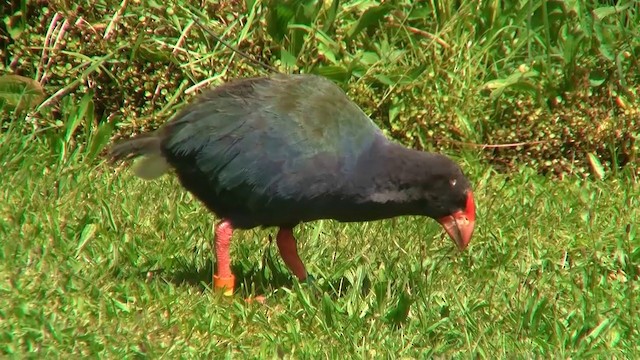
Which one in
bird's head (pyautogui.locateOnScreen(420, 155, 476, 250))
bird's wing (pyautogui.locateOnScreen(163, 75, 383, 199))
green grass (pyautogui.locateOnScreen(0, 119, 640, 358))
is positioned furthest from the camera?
bird's head (pyautogui.locateOnScreen(420, 155, 476, 250))

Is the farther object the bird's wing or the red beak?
the red beak

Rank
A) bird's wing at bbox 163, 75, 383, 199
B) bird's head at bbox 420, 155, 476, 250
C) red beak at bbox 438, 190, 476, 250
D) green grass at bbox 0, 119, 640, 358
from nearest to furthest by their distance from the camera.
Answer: green grass at bbox 0, 119, 640, 358
bird's wing at bbox 163, 75, 383, 199
bird's head at bbox 420, 155, 476, 250
red beak at bbox 438, 190, 476, 250

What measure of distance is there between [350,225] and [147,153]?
1.09m

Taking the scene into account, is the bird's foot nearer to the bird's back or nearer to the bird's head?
the bird's back

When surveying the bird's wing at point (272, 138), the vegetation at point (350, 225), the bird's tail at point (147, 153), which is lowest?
the vegetation at point (350, 225)

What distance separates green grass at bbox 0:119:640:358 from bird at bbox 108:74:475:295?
244 mm

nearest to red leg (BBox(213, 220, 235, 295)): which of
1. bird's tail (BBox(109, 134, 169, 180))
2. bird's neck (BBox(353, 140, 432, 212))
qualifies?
bird's tail (BBox(109, 134, 169, 180))

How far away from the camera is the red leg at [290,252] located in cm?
453

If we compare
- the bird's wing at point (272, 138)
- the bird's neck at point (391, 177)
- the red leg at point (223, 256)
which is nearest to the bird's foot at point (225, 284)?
the red leg at point (223, 256)

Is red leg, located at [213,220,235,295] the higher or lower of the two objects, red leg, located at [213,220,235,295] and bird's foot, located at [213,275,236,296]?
the higher

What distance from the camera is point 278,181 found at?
165 inches

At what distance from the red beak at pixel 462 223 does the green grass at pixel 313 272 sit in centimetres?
18

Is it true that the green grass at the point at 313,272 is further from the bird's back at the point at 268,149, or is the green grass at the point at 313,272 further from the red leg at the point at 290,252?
the bird's back at the point at 268,149

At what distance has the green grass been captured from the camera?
12.9ft
